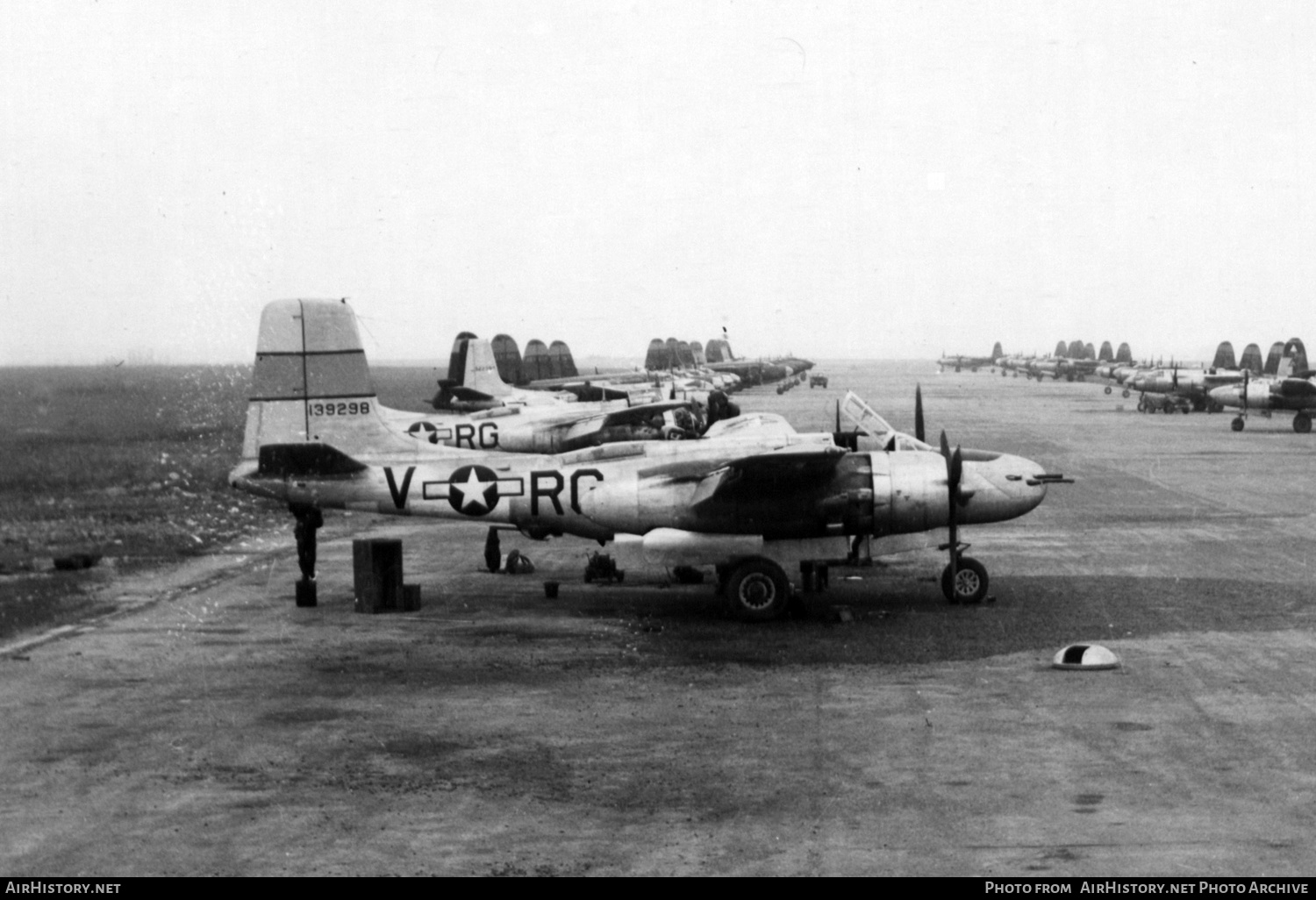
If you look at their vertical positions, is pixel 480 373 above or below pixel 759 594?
above

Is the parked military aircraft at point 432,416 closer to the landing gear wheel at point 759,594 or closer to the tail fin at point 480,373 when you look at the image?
the tail fin at point 480,373

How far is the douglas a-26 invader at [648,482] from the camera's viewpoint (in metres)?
18.4

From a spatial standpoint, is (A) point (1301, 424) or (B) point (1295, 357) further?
(B) point (1295, 357)

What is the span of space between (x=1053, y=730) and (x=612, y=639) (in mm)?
6613

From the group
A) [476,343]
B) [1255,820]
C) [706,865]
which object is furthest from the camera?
[476,343]

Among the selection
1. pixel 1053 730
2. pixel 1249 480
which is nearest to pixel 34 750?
pixel 1053 730

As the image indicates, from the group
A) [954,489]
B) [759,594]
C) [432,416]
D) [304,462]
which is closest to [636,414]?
[432,416]

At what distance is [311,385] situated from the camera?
20594 millimetres

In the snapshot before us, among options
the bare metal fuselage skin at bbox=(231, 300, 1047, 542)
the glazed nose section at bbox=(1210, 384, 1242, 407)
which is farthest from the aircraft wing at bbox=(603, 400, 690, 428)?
the glazed nose section at bbox=(1210, 384, 1242, 407)

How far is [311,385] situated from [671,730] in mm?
10351

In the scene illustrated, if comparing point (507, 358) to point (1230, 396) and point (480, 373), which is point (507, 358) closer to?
point (480, 373)

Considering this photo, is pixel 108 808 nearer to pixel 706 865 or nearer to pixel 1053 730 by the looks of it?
pixel 706 865

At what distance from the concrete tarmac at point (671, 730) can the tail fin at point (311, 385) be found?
269 cm

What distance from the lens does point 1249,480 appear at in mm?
37781
